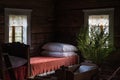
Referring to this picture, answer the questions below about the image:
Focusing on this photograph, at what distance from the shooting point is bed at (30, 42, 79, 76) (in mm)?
6016

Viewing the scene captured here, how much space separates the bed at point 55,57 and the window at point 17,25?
2.04 ft

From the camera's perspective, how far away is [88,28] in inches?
276

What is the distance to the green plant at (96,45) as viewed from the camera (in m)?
6.28

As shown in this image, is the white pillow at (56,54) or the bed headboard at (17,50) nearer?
the bed headboard at (17,50)

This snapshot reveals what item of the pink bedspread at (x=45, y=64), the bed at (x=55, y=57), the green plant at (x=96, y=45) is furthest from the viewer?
the green plant at (x=96, y=45)

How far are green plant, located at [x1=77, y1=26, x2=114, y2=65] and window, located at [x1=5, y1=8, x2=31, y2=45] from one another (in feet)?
5.15

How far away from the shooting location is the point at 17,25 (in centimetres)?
671

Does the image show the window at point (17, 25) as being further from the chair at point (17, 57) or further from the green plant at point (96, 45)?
the green plant at point (96, 45)

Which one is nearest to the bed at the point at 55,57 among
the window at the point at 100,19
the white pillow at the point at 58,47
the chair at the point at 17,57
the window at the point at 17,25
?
the white pillow at the point at 58,47

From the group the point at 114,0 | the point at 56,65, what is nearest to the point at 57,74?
the point at 56,65

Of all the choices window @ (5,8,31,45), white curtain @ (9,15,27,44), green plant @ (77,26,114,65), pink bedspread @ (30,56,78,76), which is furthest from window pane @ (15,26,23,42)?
green plant @ (77,26,114,65)

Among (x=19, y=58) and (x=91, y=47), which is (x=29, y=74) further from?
(x=91, y=47)

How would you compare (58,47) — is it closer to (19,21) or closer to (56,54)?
(56,54)

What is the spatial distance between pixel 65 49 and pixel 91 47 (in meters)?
0.81
